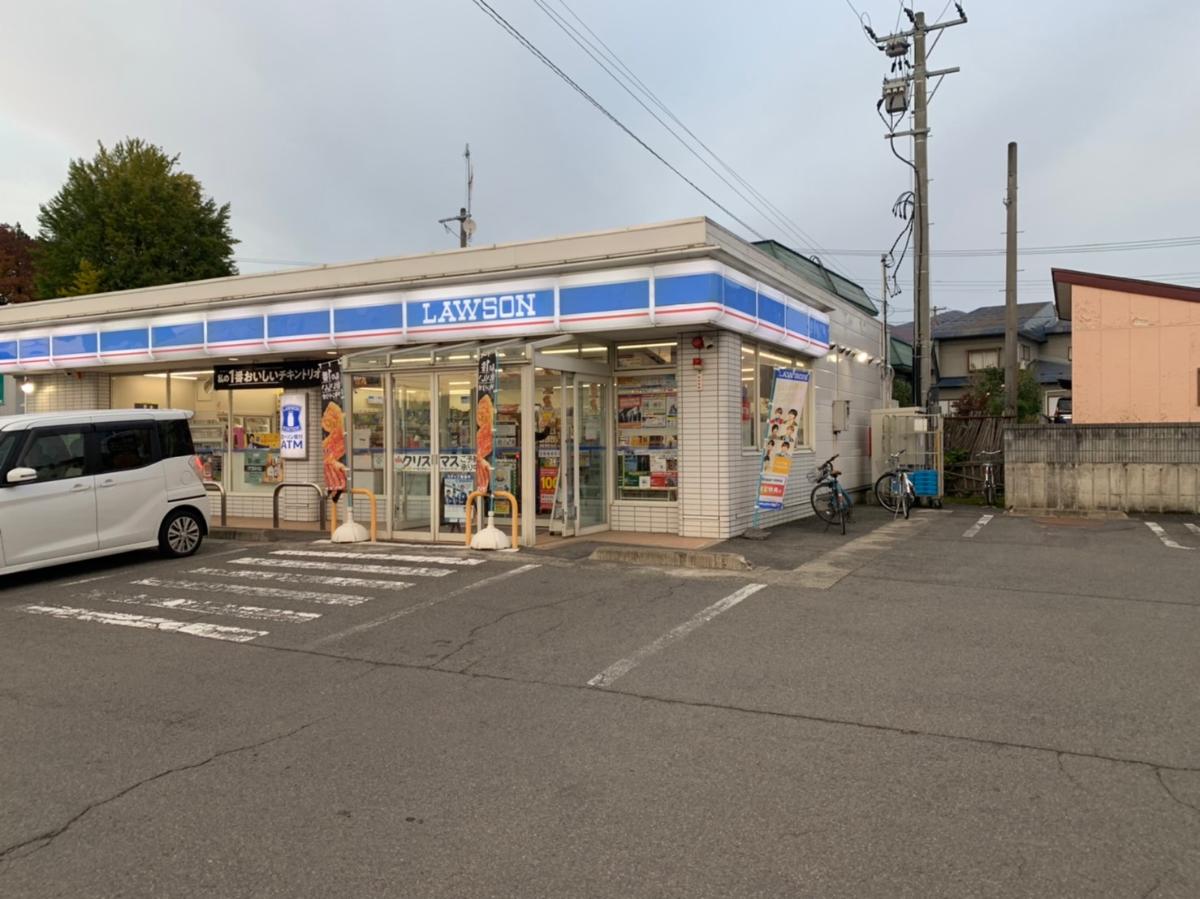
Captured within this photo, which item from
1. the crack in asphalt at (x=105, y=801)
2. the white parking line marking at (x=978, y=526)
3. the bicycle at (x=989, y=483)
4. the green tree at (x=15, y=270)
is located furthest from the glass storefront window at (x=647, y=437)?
the green tree at (x=15, y=270)

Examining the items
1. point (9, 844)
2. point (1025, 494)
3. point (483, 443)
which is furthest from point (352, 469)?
point (1025, 494)

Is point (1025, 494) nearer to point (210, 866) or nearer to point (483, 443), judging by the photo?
point (483, 443)

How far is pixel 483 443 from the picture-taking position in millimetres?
10656

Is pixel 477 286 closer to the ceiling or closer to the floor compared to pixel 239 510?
closer to the ceiling

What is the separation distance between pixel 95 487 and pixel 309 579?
10.2 feet

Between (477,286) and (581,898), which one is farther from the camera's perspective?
(477,286)

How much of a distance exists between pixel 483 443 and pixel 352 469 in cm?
277

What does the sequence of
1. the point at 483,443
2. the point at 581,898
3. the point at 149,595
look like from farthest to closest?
the point at 483,443 < the point at 149,595 < the point at 581,898

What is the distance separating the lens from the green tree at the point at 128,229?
3225 centimetres

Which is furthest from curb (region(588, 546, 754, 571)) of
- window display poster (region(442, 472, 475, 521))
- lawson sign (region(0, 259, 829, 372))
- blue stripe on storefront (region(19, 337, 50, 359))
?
blue stripe on storefront (region(19, 337, 50, 359))

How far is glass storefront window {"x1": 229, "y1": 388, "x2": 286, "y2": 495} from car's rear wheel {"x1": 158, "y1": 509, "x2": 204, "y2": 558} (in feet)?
13.6

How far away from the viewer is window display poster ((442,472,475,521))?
11.5m

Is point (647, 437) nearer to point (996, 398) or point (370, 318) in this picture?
point (370, 318)

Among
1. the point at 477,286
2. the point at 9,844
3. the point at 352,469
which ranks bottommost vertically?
the point at 9,844
